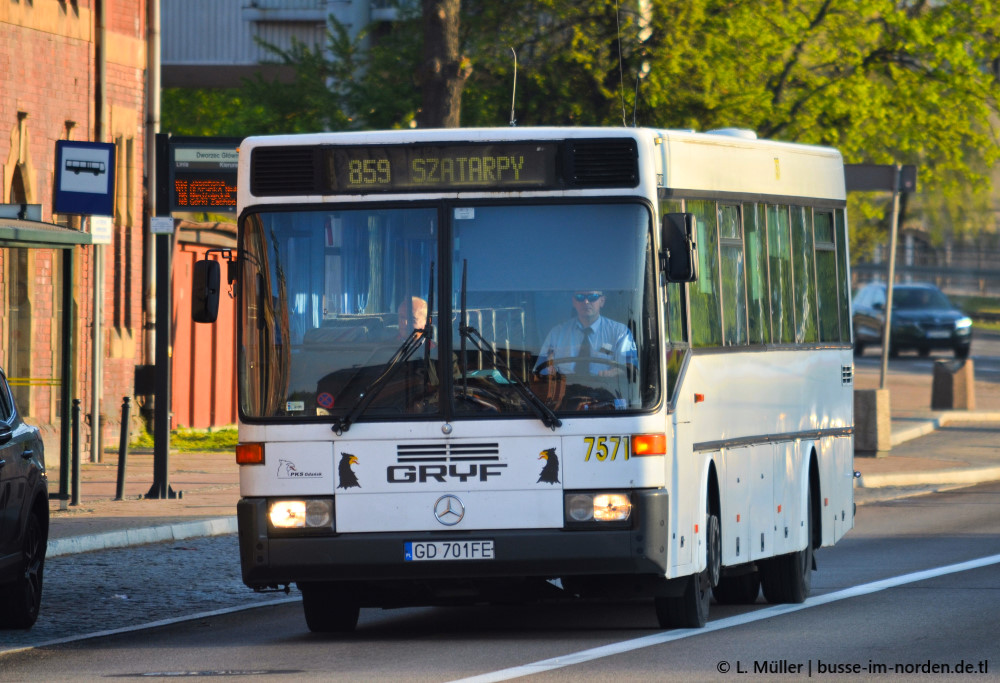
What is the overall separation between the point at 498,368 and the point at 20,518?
3217 mm

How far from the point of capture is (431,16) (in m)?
24.3

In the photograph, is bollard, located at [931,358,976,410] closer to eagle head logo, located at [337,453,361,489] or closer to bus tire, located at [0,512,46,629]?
bus tire, located at [0,512,46,629]

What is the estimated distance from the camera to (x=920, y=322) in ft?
167

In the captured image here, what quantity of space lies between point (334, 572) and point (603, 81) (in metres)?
23.2

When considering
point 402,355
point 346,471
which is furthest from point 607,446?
point 346,471

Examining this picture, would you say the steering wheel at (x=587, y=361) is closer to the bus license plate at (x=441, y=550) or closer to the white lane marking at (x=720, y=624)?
the bus license plate at (x=441, y=550)

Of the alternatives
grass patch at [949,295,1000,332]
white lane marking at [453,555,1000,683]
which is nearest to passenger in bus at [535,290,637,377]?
white lane marking at [453,555,1000,683]

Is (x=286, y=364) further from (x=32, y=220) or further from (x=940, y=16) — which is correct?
(x=940, y=16)

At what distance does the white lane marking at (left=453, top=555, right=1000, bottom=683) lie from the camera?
984cm

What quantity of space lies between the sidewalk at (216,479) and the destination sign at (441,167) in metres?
6.39

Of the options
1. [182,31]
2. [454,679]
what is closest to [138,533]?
[454,679]

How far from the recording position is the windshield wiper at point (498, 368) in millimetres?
10508

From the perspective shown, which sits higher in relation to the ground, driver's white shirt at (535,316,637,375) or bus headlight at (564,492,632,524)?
driver's white shirt at (535,316,637,375)

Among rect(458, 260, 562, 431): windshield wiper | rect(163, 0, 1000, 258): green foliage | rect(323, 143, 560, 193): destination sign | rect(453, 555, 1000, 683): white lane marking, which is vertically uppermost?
rect(163, 0, 1000, 258): green foliage
